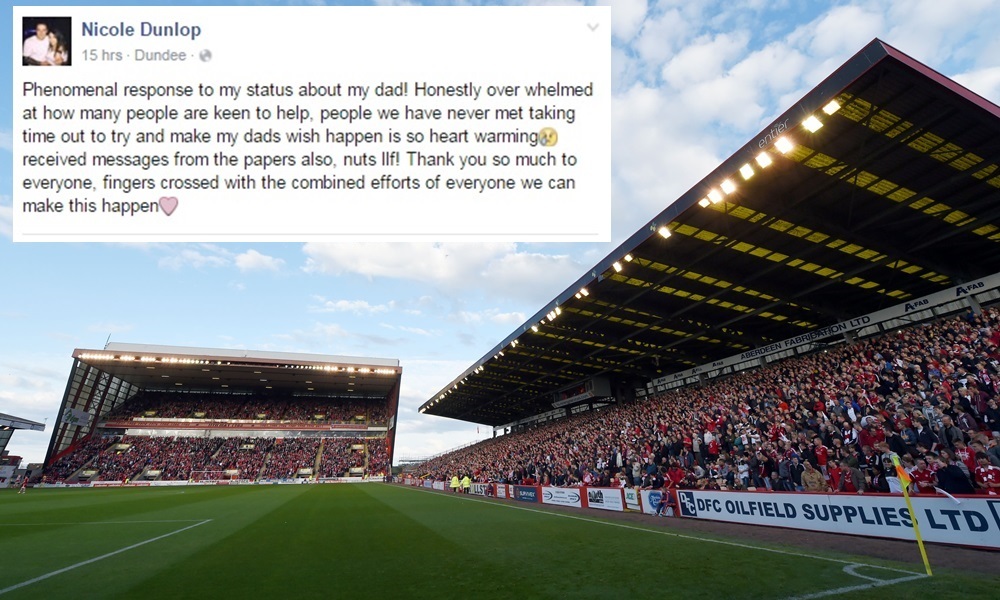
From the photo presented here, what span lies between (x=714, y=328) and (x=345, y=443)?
169ft

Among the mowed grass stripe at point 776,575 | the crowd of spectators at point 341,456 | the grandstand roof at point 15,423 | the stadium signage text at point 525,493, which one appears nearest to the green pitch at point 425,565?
the mowed grass stripe at point 776,575

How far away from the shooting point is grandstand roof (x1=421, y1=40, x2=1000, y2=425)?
460 inches

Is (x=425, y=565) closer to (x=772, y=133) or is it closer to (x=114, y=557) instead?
(x=114, y=557)

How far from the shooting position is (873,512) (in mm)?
9453

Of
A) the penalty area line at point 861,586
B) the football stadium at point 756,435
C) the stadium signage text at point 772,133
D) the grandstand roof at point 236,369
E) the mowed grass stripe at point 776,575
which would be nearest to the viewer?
the penalty area line at point 861,586

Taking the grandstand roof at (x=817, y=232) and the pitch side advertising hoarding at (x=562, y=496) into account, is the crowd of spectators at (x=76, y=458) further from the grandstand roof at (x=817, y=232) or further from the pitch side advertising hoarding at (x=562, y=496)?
the pitch side advertising hoarding at (x=562, y=496)

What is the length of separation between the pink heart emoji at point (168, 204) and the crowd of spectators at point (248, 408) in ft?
195

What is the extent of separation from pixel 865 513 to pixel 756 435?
7.13m

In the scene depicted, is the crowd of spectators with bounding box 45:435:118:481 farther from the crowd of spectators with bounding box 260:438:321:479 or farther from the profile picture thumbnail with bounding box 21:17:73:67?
the profile picture thumbnail with bounding box 21:17:73:67

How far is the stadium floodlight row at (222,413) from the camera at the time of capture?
50531mm

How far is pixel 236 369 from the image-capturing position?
2184 inches

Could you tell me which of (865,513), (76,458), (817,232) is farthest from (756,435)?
(76,458)

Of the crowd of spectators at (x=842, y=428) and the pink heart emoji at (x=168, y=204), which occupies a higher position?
the pink heart emoji at (x=168, y=204)

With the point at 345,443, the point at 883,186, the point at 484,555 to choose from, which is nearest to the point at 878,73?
the point at 883,186
